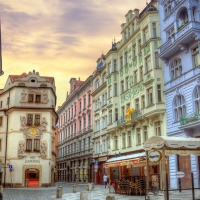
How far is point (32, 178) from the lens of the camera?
137ft

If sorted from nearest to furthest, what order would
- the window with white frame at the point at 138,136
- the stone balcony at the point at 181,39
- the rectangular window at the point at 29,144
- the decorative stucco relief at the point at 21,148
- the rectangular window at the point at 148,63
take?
the stone balcony at the point at 181,39
the rectangular window at the point at 148,63
the window with white frame at the point at 138,136
the decorative stucco relief at the point at 21,148
the rectangular window at the point at 29,144

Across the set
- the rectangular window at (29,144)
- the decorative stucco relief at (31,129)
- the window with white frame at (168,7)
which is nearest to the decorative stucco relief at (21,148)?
the rectangular window at (29,144)

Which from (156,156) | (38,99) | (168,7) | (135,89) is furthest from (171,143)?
(38,99)

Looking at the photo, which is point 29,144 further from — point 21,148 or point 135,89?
point 135,89

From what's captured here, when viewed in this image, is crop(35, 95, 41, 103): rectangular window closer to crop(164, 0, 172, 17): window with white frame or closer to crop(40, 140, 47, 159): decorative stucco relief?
crop(40, 140, 47, 159): decorative stucco relief

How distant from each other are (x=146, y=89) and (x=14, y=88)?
68.2 ft

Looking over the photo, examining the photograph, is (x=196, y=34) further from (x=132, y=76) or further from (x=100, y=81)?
(x=100, y=81)

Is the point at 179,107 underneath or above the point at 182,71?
underneath

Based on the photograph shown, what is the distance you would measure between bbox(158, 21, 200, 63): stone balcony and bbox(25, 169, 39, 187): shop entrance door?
23.6 m

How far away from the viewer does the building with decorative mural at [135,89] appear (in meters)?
33.0

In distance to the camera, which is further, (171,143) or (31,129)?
(31,129)

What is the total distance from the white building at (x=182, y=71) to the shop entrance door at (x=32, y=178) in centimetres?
2047

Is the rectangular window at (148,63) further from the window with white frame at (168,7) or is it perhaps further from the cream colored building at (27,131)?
the cream colored building at (27,131)

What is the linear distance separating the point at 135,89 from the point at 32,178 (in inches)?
731
